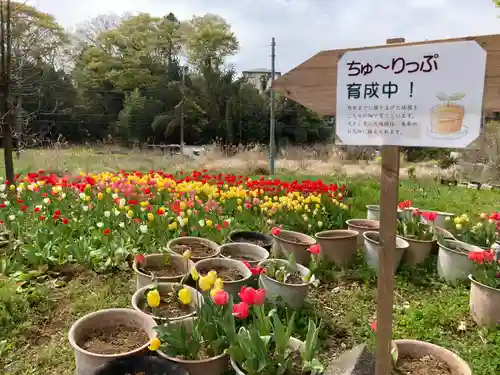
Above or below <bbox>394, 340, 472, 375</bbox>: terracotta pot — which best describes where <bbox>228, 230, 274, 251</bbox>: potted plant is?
above

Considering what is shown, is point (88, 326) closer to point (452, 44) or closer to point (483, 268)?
point (452, 44)

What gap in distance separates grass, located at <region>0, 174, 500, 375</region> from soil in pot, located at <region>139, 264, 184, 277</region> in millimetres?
246

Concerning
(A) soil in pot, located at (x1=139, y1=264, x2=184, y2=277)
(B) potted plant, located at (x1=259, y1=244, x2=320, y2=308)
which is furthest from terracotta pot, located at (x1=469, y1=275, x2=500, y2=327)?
(A) soil in pot, located at (x1=139, y1=264, x2=184, y2=277)

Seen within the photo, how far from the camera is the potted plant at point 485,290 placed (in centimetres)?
281

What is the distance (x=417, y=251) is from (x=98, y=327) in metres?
2.91

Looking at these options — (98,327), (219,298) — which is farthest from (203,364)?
(98,327)

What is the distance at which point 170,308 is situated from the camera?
258 centimetres

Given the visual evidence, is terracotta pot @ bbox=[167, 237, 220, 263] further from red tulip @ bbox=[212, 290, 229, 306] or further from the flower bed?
red tulip @ bbox=[212, 290, 229, 306]

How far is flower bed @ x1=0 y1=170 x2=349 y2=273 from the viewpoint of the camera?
3527 mm

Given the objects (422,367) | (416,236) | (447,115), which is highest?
(447,115)

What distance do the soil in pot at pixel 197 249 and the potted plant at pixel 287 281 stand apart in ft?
1.88

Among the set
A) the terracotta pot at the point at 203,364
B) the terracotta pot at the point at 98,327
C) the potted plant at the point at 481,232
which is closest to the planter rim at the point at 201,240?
the terracotta pot at the point at 98,327

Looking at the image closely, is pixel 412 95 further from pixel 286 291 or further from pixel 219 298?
pixel 286 291

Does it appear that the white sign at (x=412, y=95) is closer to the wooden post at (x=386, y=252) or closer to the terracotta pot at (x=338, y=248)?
the wooden post at (x=386, y=252)
